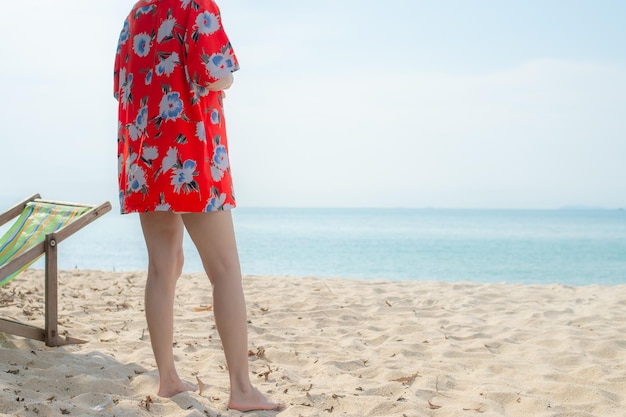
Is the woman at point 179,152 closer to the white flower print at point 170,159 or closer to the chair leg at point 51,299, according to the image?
the white flower print at point 170,159

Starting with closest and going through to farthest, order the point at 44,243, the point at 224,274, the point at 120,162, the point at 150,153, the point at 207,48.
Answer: the point at 207,48, the point at 150,153, the point at 224,274, the point at 120,162, the point at 44,243

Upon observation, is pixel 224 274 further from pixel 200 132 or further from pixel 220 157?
pixel 200 132

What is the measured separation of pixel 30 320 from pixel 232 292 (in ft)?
8.26

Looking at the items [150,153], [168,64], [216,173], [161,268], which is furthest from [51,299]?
→ [168,64]

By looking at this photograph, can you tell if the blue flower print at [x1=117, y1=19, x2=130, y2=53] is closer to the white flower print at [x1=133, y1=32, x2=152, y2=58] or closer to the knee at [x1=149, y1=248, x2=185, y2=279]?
the white flower print at [x1=133, y1=32, x2=152, y2=58]

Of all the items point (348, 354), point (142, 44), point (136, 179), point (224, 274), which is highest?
point (142, 44)

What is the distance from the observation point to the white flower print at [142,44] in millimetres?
2406

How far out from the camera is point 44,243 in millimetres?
3496

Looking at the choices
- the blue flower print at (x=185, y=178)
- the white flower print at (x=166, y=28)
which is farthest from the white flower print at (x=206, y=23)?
the blue flower print at (x=185, y=178)

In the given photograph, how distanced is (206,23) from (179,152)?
480mm

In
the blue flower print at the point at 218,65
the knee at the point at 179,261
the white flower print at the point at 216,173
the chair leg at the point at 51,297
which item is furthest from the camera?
the chair leg at the point at 51,297

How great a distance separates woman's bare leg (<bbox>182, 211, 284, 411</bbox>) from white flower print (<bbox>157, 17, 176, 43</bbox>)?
2.22 feet

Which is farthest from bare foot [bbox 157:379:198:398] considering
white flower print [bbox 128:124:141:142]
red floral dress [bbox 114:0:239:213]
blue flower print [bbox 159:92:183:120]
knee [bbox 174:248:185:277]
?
blue flower print [bbox 159:92:183:120]

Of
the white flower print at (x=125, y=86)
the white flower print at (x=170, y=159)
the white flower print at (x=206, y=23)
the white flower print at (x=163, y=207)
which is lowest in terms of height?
the white flower print at (x=163, y=207)
